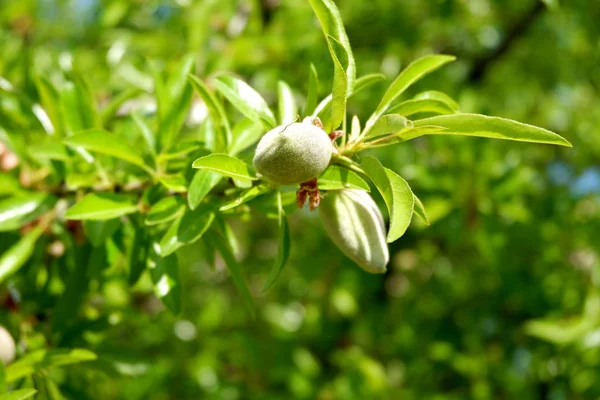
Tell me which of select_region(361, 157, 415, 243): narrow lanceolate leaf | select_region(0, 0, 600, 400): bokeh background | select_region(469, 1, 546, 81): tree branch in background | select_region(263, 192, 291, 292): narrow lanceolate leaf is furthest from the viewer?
select_region(469, 1, 546, 81): tree branch in background

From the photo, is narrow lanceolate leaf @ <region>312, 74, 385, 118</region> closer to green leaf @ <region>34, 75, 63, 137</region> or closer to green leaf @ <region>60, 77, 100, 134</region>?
green leaf @ <region>60, 77, 100, 134</region>

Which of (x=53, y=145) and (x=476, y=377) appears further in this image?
(x=476, y=377)

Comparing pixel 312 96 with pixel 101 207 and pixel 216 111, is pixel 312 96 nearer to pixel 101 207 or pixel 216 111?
pixel 216 111

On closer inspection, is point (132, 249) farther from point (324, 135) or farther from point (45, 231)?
point (324, 135)

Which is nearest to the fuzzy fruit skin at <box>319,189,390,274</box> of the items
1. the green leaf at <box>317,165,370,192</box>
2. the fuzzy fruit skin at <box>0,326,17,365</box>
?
the green leaf at <box>317,165,370,192</box>

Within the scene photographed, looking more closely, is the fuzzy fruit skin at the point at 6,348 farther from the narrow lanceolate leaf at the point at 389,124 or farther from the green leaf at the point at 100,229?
the narrow lanceolate leaf at the point at 389,124

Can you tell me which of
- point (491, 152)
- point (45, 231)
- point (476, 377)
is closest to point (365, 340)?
point (476, 377)
